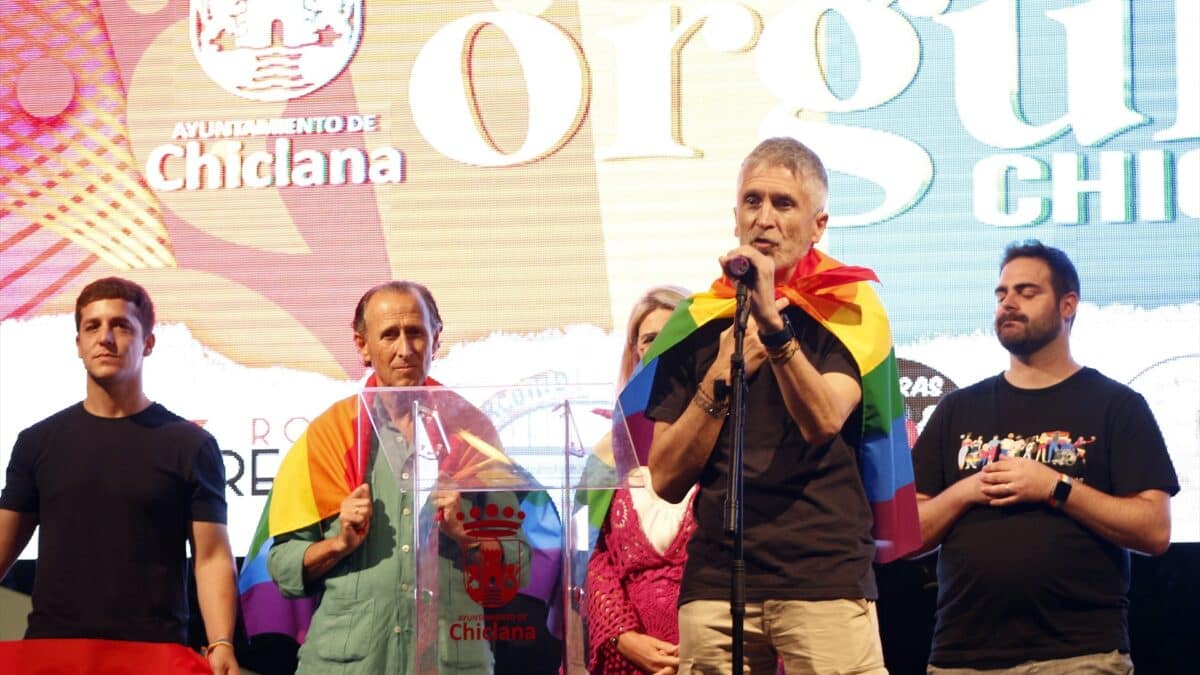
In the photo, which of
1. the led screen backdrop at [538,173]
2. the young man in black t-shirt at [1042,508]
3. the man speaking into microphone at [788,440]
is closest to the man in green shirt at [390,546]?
the man speaking into microphone at [788,440]

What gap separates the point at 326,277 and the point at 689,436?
2.35 metres

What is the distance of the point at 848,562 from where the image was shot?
2703mm

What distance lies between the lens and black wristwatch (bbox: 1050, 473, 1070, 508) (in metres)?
3.62

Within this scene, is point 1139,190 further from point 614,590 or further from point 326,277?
point 326,277

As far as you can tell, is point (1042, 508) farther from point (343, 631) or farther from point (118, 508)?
point (118, 508)

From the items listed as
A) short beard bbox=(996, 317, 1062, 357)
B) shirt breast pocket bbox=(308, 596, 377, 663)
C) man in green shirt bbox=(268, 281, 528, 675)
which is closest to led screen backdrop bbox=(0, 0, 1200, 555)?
short beard bbox=(996, 317, 1062, 357)

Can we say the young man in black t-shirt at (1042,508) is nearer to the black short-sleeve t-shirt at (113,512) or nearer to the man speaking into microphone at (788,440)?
the man speaking into microphone at (788,440)

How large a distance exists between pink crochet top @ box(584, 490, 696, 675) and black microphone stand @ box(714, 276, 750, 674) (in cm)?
87

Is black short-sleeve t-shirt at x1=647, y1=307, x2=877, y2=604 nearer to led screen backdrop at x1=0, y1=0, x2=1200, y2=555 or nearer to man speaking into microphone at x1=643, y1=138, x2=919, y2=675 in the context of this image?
man speaking into microphone at x1=643, y1=138, x2=919, y2=675

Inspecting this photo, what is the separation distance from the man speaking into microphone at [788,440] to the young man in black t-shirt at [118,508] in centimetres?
125

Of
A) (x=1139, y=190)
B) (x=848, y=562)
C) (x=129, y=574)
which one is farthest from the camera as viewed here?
(x=1139, y=190)

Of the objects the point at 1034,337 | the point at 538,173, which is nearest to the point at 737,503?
the point at 1034,337

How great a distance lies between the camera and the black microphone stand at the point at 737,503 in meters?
2.54

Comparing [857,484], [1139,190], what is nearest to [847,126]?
[1139,190]
